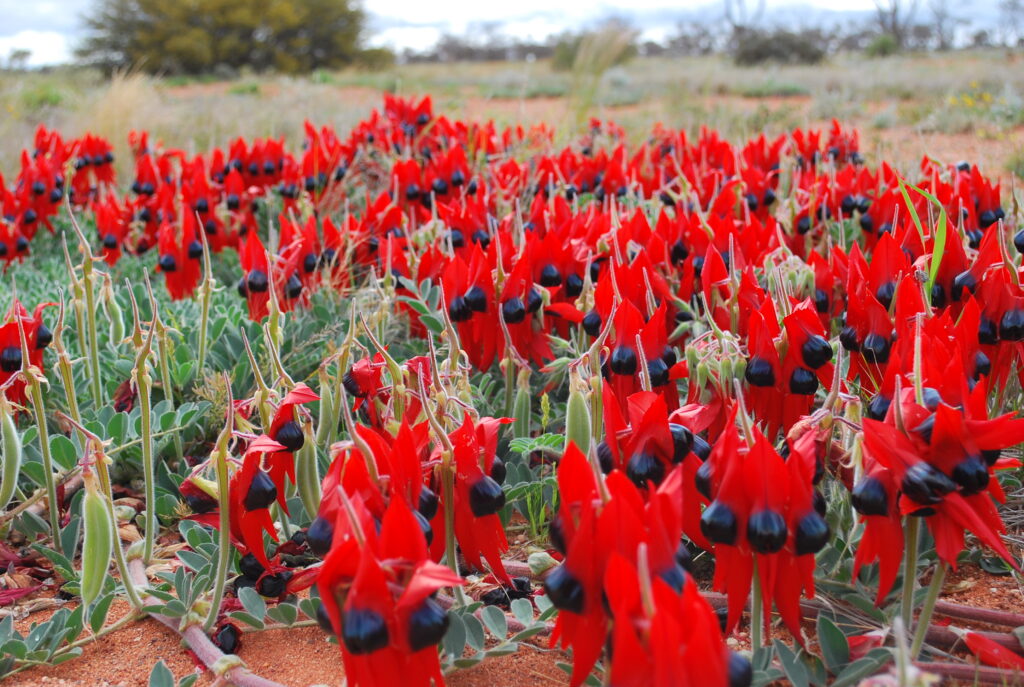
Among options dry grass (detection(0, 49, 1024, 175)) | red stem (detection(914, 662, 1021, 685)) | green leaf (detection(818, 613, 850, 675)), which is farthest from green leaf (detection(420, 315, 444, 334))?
dry grass (detection(0, 49, 1024, 175))

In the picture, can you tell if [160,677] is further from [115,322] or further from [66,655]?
[115,322]

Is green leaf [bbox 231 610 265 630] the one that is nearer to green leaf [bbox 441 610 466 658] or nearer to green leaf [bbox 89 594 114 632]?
green leaf [bbox 89 594 114 632]

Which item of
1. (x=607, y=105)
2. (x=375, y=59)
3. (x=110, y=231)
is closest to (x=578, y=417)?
(x=110, y=231)

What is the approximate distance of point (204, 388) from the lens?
2.29 m

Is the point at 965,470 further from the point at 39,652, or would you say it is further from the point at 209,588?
the point at 39,652

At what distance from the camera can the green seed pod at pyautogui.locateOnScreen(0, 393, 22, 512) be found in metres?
1.47

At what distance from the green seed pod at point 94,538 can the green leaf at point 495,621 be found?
0.51 meters

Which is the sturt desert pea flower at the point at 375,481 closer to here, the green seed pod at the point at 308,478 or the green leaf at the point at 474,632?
the green leaf at the point at 474,632

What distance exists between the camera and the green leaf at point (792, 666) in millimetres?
1149

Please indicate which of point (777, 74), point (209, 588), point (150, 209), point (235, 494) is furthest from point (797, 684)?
point (777, 74)

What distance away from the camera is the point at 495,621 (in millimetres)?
1356

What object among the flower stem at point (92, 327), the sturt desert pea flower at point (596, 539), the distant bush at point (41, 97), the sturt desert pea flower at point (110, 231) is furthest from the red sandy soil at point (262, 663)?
the distant bush at point (41, 97)

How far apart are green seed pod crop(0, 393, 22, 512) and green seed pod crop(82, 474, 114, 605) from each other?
0.86ft

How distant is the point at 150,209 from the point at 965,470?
321cm
